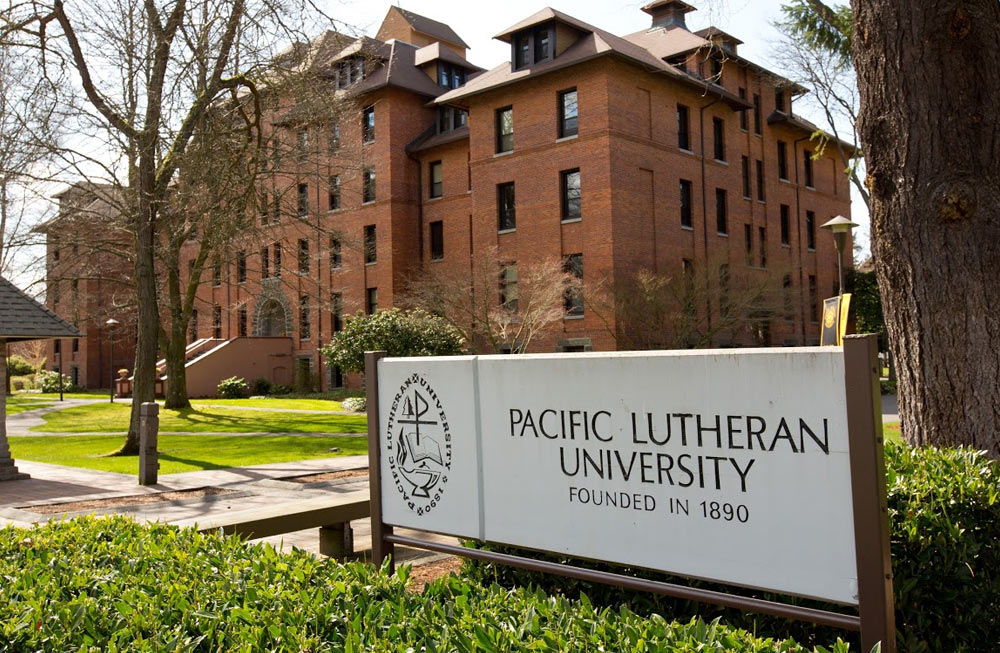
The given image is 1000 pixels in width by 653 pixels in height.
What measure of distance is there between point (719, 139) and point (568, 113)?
7.99m

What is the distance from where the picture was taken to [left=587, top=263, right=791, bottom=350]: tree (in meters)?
29.4

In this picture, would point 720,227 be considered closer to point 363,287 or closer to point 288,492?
point 363,287

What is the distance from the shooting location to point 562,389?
370cm

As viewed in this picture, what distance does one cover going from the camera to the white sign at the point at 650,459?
2986mm

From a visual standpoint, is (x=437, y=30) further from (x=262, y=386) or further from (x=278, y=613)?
(x=278, y=613)

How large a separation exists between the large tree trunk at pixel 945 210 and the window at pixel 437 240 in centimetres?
3232

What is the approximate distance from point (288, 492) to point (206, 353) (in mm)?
31786

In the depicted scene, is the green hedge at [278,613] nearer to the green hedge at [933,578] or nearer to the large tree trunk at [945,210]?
the green hedge at [933,578]

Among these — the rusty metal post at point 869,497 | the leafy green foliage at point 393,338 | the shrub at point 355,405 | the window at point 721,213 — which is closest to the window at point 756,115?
the window at point 721,213

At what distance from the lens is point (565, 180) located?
106 feet

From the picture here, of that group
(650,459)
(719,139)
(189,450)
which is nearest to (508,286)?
(719,139)

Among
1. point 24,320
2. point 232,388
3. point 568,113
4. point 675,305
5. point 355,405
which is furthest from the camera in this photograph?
point 232,388

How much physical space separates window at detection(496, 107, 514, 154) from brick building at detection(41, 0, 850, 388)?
2.8 inches

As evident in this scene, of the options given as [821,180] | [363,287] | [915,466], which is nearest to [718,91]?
[821,180]
